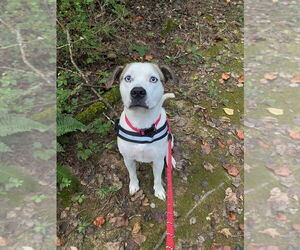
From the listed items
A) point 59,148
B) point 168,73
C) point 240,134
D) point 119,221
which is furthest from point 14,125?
point 240,134

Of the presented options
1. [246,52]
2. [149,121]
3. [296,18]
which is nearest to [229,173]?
[149,121]

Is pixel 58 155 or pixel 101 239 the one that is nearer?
pixel 101 239

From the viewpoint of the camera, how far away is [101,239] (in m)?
3.86

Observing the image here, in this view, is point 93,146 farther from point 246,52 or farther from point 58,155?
point 246,52

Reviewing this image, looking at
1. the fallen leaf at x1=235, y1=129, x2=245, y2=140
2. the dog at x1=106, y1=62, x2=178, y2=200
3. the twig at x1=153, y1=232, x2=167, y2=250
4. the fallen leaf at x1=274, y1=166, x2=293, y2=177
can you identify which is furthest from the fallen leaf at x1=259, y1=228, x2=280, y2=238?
the fallen leaf at x1=235, y1=129, x2=245, y2=140

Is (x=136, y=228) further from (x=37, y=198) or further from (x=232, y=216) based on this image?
(x=37, y=198)

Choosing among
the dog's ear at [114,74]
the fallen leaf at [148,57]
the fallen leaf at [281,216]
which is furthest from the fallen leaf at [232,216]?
the fallen leaf at [148,57]

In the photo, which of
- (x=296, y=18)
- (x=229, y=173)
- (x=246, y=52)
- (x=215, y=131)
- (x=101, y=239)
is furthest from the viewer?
(x=296, y=18)

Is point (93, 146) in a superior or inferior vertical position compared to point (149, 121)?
inferior

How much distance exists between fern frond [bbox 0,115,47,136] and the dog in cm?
124

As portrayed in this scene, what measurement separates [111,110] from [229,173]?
1985 millimetres

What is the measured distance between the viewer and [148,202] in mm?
4219

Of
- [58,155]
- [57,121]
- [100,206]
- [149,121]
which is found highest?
[149,121]

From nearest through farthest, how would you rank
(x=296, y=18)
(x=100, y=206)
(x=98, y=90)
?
(x=100, y=206) < (x=98, y=90) < (x=296, y=18)
